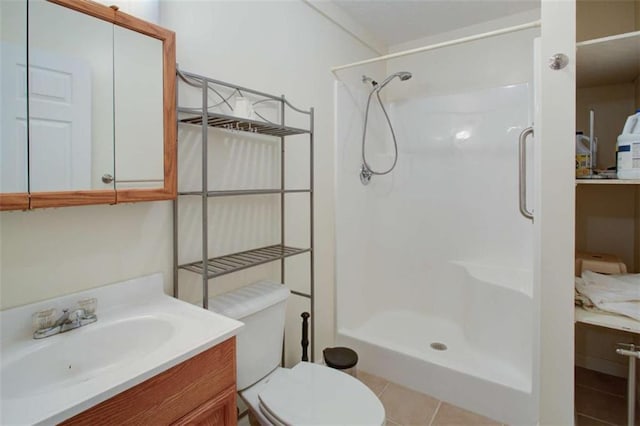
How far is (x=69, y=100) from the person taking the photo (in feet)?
3.30

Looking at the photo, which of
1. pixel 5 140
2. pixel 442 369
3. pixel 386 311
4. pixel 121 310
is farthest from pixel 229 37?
pixel 386 311

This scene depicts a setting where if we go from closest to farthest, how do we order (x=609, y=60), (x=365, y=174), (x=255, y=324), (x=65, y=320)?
(x=65, y=320), (x=255, y=324), (x=609, y=60), (x=365, y=174)

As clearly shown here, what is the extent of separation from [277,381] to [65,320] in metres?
0.82

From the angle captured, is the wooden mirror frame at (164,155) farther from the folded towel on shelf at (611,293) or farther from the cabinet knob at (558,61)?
the folded towel on shelf at (611,293)

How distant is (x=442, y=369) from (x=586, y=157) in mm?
1330

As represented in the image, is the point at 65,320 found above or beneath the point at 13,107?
beneath

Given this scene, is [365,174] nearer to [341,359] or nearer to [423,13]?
[423,13]

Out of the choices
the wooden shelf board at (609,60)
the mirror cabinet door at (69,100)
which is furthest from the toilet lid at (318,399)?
the wooden shelf board at (609,60)

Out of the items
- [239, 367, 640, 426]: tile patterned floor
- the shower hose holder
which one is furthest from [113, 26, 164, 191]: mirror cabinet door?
the shower hose holder

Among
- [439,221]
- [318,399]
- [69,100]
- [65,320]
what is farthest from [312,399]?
[439,221]

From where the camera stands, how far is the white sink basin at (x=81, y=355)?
0.84m

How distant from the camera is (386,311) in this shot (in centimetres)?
279

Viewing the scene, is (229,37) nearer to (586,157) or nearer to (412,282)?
(586,157)

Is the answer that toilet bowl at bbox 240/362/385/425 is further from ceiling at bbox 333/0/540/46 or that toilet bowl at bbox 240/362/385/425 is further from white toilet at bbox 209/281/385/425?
ceiling at bbox 333/0/540/46
